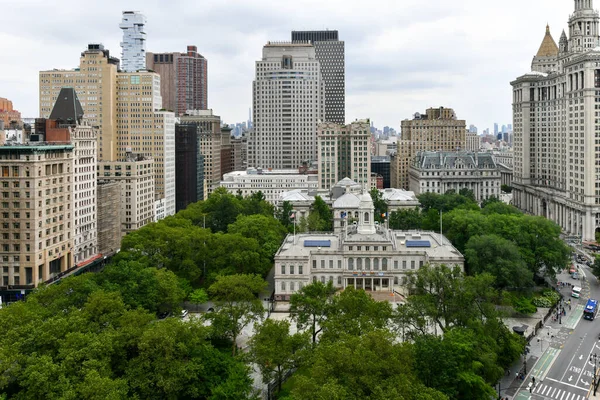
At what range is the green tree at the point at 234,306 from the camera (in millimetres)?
85688

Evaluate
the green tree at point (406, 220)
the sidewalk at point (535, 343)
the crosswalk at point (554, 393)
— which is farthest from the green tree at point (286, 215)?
the crosswalk at point (554, 393)

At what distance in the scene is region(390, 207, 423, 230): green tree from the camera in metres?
175

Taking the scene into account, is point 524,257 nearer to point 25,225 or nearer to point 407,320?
point 407,320

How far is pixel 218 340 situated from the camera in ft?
293

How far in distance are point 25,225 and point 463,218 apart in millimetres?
100698

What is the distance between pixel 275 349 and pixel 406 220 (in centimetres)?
10855

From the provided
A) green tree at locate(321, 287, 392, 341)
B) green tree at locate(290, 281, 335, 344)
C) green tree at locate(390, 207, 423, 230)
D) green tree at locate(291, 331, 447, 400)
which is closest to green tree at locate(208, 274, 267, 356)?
green tree at locate(290, 281, 335, 344)

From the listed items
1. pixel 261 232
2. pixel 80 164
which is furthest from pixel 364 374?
pixel 80 164

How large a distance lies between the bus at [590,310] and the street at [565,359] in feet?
3.46

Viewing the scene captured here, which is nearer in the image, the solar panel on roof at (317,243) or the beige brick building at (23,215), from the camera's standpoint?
the beige brick building at (23,215)

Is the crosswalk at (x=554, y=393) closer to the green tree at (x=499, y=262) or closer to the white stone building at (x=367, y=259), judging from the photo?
the green tree at (x=499, y=262)

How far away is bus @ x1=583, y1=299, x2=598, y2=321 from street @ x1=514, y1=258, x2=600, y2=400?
3.46 feet

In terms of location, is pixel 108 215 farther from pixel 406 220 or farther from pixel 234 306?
pixel 234 306

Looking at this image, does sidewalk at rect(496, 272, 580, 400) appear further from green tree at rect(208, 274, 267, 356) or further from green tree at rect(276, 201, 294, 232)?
green tree at rect(276, 201, 294, 232)
